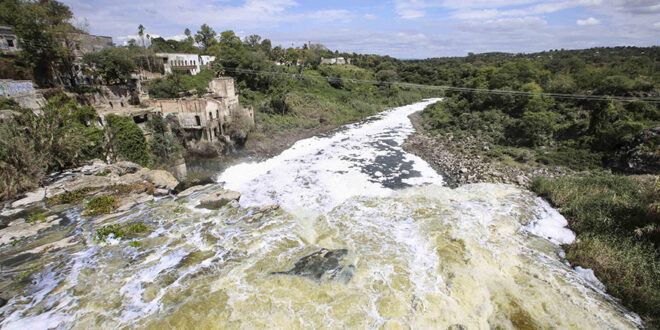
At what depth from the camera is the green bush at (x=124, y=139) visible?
18250mm

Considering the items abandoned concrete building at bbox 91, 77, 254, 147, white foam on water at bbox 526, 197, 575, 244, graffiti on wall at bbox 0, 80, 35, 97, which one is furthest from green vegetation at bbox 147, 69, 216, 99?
white foam on water at bbox 526, 197, 575, 244

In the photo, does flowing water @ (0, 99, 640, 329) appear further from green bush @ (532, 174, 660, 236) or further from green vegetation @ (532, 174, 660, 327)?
green bush @ (532, 174, 660, 236)

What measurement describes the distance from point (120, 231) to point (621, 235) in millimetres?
21433

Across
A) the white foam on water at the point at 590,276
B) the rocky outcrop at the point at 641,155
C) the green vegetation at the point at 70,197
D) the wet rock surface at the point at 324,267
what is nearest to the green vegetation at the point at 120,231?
the green vegetation at the point at 70,197

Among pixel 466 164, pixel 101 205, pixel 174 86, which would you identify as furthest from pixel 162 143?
pixel 466 164

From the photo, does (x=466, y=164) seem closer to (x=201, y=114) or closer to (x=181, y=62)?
(x=201, y=114)

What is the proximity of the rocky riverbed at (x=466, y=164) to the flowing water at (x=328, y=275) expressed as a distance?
3198mm

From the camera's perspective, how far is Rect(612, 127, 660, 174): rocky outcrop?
58.0 ft

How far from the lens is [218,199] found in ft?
51.7

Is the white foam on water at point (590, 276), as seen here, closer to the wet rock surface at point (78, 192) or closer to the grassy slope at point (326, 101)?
the wet rock surface at point (78, 192)

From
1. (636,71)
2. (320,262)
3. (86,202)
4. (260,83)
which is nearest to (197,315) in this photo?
(320,262)

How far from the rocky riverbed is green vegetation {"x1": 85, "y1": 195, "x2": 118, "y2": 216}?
20.1 m

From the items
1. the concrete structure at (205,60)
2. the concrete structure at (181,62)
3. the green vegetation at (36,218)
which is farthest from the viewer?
the concrete structure at (205,60)

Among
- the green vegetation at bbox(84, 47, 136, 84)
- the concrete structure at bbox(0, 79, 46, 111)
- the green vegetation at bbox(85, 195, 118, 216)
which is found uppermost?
the green vegetation at bbox(84, 47, 136, 84)
